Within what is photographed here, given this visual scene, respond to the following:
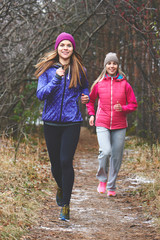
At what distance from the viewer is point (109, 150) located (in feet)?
18.4

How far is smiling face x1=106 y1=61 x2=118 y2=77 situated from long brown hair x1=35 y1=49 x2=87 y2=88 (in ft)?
4.59

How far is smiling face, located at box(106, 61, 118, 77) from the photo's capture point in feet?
19.0

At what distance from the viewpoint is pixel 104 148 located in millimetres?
5605

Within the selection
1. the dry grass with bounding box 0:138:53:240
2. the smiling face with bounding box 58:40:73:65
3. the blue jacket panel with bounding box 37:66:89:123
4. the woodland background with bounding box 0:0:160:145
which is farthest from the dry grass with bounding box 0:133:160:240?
the smiling face with bounding box 58:40:73:65

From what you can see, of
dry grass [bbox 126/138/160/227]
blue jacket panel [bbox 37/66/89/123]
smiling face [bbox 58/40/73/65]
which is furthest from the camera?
dry grass [bbox 126/138/160/227]

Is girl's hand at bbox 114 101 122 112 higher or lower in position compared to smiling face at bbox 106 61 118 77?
lower

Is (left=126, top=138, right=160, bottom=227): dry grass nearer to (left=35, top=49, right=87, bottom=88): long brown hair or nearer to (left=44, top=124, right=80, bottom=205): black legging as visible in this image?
(left=44, top=124, right=80, bottom=205): black legging

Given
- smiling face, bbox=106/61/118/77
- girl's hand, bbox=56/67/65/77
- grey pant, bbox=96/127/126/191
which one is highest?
smiling face, bbox=106/61/118/77

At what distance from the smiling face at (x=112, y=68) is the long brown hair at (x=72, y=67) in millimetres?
1400

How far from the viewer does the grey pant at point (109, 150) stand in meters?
5.62

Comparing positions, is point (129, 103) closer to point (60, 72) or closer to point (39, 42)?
point (60, 72)

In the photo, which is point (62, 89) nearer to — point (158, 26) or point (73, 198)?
point (73, 198)

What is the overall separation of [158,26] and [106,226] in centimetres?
426

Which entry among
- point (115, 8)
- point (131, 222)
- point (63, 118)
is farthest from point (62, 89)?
point (115, 8)
